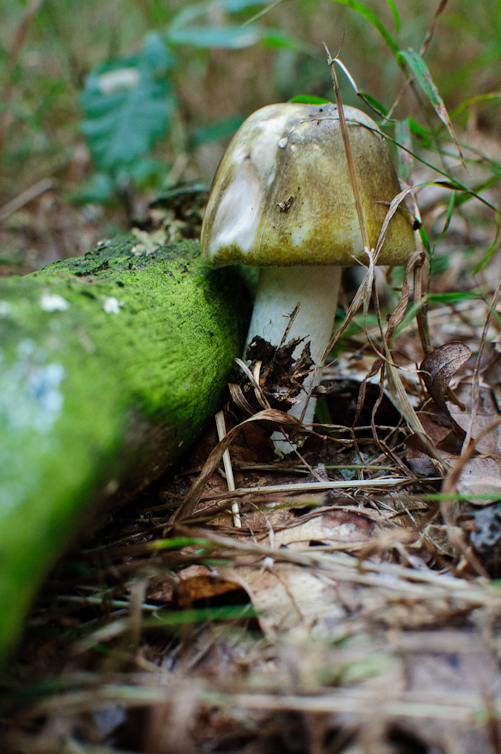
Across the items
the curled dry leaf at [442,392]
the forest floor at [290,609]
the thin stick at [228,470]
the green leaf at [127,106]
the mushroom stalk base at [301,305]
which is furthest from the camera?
the green leaf at [127,106]

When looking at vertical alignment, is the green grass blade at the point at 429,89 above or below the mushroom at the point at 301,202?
above

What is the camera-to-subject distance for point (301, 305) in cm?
188

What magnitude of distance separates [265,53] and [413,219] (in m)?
5.19

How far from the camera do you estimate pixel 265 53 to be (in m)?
5.81

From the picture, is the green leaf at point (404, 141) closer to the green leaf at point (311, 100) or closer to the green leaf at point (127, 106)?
the green leaf at point (311, 100)

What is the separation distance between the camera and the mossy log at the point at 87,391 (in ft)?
3.01

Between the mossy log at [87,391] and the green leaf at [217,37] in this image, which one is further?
the green leaf at [217,37]

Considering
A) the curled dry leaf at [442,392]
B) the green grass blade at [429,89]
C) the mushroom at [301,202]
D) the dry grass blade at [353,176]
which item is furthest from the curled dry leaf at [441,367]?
the green grass blade at [429,89]

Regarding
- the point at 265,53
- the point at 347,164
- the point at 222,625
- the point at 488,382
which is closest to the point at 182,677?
the point at 222,625

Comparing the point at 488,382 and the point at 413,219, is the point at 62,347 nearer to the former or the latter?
the point at 413,219

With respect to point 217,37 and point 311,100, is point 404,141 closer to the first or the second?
point 311,100

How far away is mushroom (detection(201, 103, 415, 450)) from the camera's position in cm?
156

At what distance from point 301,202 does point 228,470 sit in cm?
92

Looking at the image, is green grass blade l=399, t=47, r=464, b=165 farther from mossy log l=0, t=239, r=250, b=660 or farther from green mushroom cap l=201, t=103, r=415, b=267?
mossy log l=0, t=239, r=250, b=660
